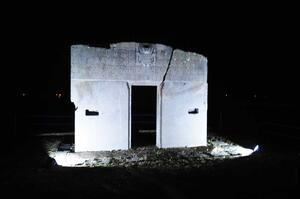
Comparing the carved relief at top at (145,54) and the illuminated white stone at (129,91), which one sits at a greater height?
the carved relief at top at (145,54)

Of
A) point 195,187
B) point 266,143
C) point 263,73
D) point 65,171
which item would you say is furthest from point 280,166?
point 263,73

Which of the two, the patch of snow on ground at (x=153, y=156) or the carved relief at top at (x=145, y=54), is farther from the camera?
the carved relief at top at (x=145, y=54)

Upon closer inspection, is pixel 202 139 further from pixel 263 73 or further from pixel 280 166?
pixel 263 73

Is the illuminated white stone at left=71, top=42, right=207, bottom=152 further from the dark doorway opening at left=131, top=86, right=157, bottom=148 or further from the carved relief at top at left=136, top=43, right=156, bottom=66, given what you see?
the dark doorway opening at left=131, top=86, right=157, bottom=148

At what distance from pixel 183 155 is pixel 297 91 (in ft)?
87.9

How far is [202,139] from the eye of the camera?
36.7 feet

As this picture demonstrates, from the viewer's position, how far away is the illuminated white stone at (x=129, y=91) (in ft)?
31.8

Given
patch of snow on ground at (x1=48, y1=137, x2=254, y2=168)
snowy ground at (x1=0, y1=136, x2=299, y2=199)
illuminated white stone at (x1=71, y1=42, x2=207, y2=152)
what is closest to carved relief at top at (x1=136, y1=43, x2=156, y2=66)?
illuminated white stone at (x1=71, y1=42, x2=207, y2=152)

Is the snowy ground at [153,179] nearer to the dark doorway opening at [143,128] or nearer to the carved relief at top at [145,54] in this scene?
the dark doorway opening at [143,128]

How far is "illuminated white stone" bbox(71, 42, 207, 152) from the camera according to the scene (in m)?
9.70

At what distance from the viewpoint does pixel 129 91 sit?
1011cm

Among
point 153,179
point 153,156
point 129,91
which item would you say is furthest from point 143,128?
point 153,179

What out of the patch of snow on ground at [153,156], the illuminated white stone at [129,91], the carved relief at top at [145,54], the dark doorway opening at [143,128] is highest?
the carved relief at top at [145,54]

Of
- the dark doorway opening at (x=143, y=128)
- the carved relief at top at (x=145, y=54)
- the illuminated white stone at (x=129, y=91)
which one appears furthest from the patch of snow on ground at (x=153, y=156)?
the carved relief at top at (x=145, y=54)
